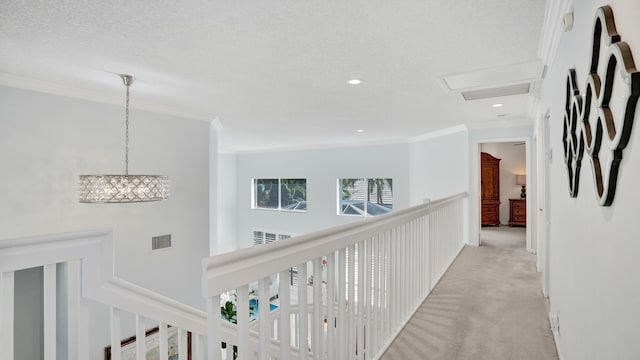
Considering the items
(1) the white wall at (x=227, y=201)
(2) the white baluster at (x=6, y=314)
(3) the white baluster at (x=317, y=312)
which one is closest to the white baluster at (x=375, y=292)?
(3) the white baluster at (x=317, y=312)

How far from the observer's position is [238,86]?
3334 millimetres

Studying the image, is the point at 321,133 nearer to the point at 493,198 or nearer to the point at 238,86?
the point at 238,86

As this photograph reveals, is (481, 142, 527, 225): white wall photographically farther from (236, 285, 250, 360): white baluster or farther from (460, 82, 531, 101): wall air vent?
(236, 285, 250, 360): white baluster

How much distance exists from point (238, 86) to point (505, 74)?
8.03 ft

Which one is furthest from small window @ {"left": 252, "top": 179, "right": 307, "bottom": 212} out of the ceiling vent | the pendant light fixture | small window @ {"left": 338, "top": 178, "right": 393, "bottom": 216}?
the pendant light fixture

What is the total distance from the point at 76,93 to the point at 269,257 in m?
3.30

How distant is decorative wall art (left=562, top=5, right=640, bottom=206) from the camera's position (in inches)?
31.5

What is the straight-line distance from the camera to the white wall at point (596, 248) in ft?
2.72

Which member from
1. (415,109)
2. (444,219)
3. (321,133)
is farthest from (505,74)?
(321,133)

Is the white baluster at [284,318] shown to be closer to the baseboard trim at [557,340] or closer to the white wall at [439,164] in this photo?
the baseboard trim at [557,340]

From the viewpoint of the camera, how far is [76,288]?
1.04m

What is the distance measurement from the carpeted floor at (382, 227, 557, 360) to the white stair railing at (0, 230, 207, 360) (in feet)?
5.24

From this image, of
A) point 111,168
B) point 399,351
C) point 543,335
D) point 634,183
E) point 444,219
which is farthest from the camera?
point 444,219

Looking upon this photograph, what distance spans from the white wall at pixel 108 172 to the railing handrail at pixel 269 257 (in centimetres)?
294
